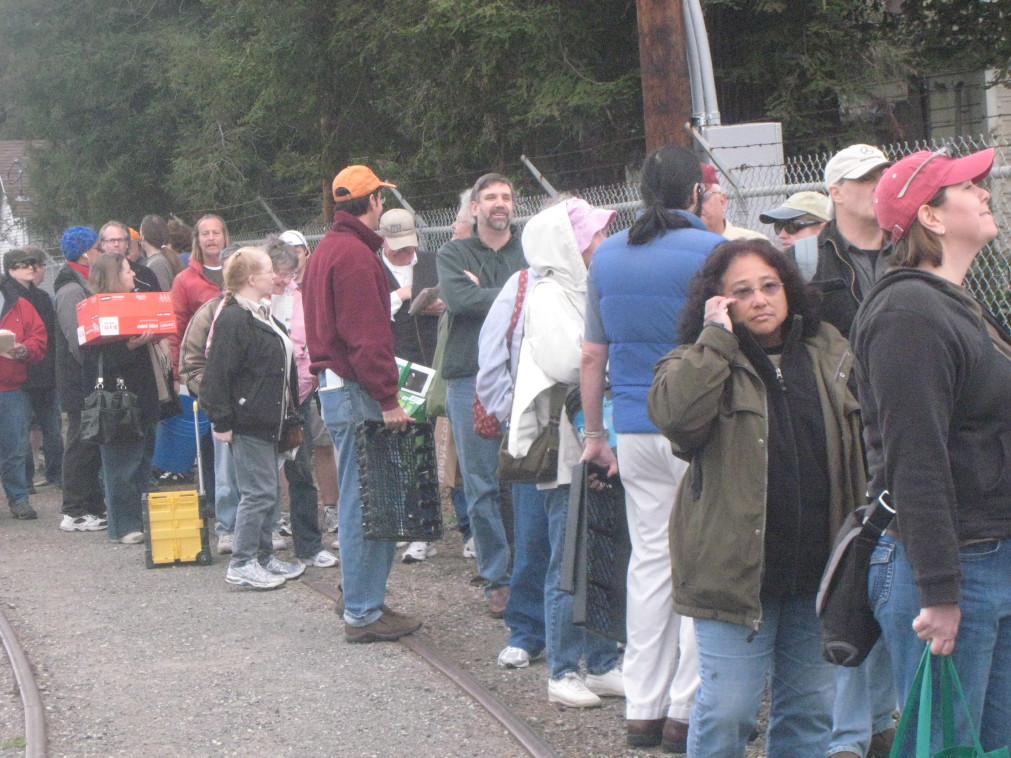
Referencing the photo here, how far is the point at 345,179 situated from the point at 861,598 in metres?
3.88

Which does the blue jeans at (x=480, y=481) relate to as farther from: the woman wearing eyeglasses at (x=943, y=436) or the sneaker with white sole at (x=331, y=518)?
the woman wearing eyeglasses at (x=943, y=436)

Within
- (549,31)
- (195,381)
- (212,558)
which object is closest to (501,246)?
(195,381)

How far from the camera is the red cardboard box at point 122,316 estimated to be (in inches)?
344

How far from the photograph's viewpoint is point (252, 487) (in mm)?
7418

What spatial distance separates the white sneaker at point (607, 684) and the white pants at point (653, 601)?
612mm

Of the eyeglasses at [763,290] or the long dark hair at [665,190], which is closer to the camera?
the eyeglasses at [763,290]

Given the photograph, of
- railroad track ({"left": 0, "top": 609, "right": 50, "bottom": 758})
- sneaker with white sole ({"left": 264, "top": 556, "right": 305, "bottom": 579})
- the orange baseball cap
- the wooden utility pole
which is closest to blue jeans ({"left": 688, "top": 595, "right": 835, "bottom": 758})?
railroad track ({"left": 0, "top": 609, "right": 50, "bottom": 758})

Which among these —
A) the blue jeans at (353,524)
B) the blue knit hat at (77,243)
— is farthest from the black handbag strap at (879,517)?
the blue knit hat at (77,243)

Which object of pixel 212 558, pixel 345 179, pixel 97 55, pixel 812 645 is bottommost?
pixel 212 558

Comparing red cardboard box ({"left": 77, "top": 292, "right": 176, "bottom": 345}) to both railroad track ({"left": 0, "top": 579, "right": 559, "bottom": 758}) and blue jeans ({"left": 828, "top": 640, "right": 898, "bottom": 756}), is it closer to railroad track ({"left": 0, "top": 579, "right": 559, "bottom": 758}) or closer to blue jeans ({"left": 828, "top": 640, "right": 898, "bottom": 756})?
railroad track ({"left": 0, "top": 579, "right": 559, "bottom": 758})

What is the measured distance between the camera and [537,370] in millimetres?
5105

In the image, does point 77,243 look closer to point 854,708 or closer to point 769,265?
point 854,708

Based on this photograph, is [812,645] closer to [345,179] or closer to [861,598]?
[861,598]

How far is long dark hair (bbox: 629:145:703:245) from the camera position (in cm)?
440
